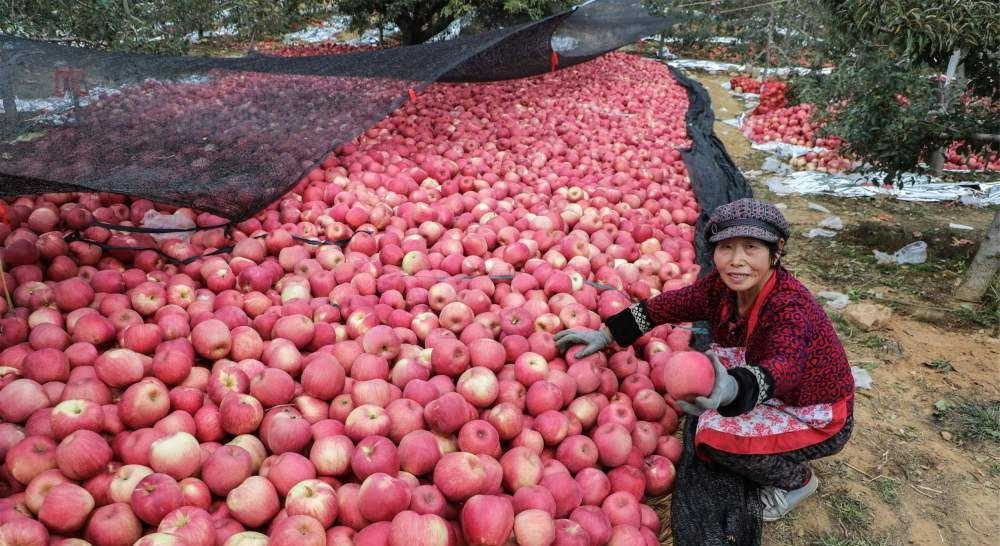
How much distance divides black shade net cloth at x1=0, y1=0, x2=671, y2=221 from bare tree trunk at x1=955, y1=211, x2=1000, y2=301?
444 cm

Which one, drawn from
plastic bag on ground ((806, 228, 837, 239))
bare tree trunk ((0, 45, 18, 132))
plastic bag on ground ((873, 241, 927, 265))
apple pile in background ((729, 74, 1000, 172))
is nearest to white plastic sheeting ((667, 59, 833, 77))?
apple pile in background ((729, 74, 1000, 172))

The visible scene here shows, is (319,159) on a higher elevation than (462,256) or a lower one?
higher

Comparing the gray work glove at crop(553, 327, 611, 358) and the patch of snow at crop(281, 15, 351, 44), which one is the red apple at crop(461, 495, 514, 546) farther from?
the patch of snow at crop(281, 15, 351, 44)

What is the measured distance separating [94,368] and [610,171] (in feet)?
15.2

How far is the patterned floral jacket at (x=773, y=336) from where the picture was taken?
6.86ft

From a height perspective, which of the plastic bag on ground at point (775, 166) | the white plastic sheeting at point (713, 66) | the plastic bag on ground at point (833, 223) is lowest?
the plastic bag on ground at point (833, 223)

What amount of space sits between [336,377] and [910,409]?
3.32 m

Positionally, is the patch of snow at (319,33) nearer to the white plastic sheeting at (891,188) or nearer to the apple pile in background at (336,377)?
the white plastic sheeting at (891,188)

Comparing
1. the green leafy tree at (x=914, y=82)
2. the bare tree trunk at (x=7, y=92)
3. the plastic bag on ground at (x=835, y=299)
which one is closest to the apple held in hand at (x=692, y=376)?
the green leafy tree at (x=914, y=82)

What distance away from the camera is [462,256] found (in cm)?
383

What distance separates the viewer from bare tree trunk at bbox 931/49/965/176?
16.4 ft

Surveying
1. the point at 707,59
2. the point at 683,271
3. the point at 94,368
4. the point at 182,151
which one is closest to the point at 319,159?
the point at 182,151

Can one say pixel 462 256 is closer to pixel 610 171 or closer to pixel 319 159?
pixel 319 159

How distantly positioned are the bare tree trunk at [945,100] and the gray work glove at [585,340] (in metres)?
3.60
